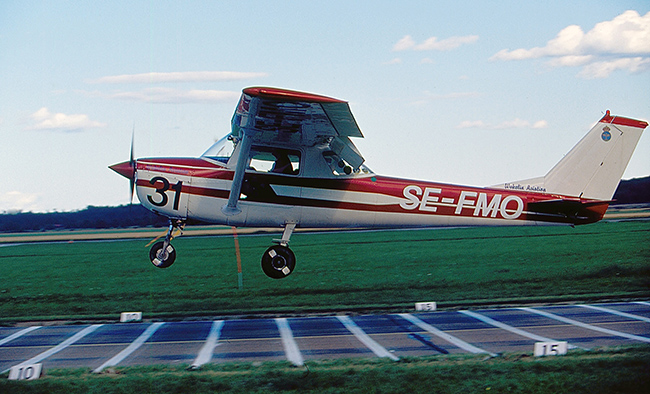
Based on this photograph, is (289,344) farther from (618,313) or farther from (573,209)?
(618,313)

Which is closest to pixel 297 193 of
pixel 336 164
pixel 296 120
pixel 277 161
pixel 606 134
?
pixel 277 161

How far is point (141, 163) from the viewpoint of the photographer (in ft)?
40.5

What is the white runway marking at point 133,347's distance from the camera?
12.4m

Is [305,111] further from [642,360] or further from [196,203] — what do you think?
[642,360]

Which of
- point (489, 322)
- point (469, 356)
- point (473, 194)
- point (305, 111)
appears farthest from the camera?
point (489, 322)

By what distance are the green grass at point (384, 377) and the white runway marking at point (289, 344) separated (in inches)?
15.7

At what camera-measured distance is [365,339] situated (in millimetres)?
14461

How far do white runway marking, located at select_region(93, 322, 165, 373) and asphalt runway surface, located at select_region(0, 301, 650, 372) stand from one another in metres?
0.02

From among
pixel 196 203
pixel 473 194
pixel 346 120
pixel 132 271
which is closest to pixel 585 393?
pixel 473 194

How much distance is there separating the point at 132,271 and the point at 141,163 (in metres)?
16.0

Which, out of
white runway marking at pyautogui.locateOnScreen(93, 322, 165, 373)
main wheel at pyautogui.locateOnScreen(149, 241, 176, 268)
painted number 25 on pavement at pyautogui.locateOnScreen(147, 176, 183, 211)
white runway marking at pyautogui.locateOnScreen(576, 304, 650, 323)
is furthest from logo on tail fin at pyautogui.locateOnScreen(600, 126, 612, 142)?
white runway marking at pyautogui.locateOnScreen(93, 322, 165, 373)

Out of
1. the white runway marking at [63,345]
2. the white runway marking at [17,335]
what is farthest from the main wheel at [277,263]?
the white runway marking at [17,335]

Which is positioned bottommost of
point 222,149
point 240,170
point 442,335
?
point 442,335

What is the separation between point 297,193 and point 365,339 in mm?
4247
